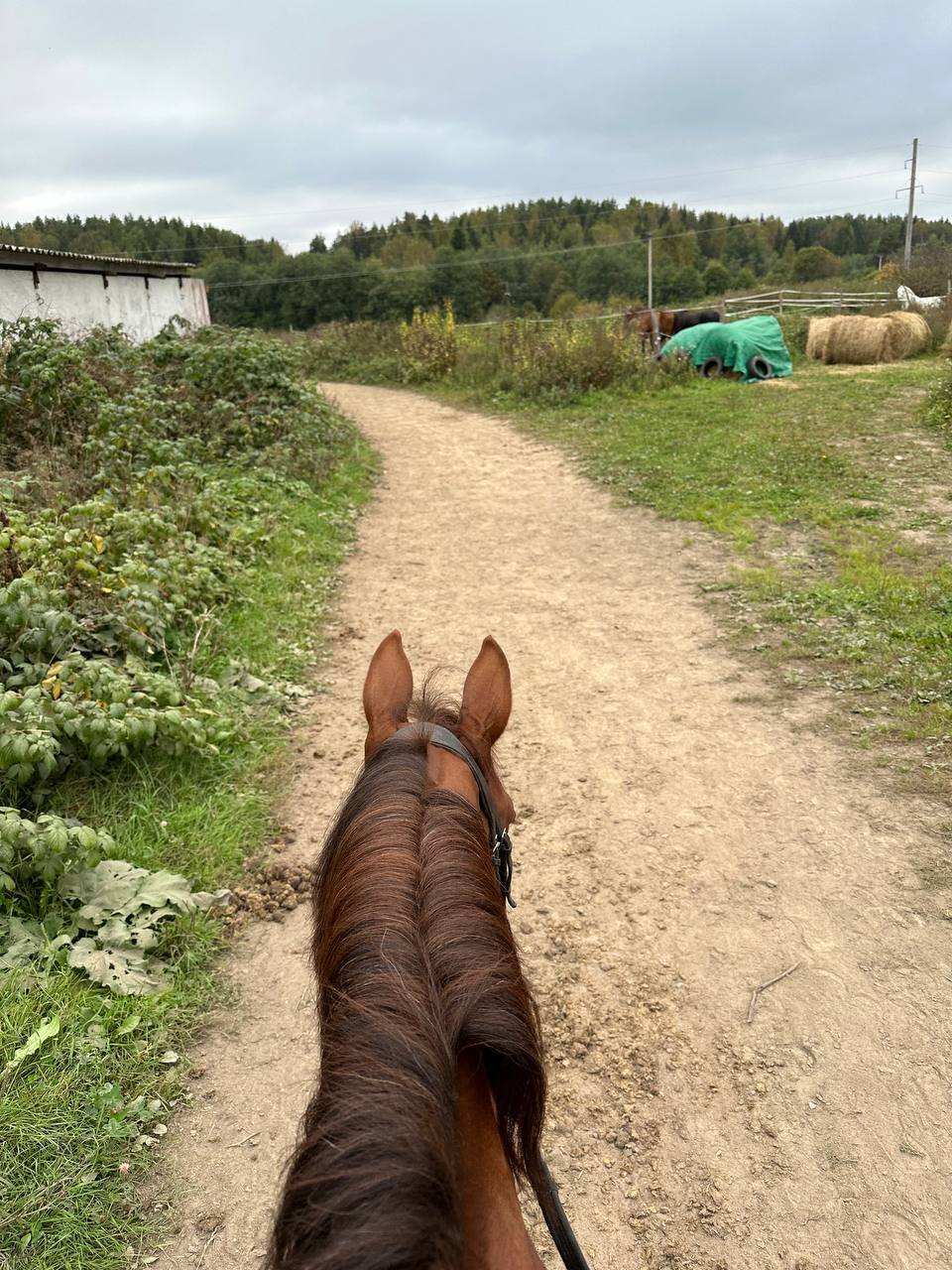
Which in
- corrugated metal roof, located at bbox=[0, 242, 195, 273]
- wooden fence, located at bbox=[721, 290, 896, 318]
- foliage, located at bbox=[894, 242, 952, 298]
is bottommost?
corrugated metal roof, located at bbox=[0, 242, 195, 273]

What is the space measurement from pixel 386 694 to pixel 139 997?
61.8 inches

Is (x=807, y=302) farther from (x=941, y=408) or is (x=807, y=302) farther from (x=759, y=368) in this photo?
(x=941, y=408)

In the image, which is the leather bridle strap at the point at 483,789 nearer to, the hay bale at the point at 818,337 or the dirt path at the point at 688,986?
the dirt path at the point at 688,986

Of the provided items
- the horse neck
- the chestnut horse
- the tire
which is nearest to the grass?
the chestnut horse

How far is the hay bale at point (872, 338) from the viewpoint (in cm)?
1548

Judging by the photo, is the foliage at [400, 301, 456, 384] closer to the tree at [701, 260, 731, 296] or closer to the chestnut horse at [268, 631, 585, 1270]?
the chestnut horse at [268, 631, 585, 1270]

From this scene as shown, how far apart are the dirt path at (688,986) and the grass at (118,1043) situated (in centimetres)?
13

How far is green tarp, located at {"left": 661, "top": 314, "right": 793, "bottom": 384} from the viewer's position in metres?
14.2

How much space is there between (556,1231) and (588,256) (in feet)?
200

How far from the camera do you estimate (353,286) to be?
43.2 m

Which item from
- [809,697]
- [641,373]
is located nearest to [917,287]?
[641,373]

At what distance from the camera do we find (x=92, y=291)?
37.5ft

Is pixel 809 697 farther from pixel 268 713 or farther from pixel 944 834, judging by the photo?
pixel 268 713

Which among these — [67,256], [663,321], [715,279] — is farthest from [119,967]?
[715,279]
